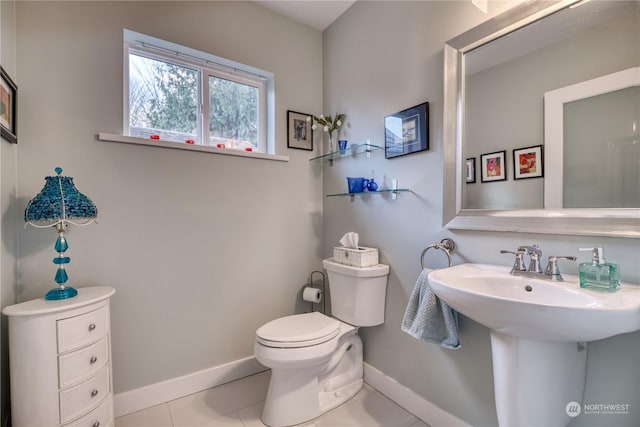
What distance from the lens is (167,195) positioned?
66.1 inches

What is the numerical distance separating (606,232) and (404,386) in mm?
1237

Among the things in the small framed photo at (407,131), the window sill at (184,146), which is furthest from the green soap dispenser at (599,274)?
the window sill at (184,146)

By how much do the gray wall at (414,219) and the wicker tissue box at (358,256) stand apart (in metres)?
0.07

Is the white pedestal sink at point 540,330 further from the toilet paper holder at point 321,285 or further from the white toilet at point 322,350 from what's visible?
→ the toilet paper holder at point 321,285

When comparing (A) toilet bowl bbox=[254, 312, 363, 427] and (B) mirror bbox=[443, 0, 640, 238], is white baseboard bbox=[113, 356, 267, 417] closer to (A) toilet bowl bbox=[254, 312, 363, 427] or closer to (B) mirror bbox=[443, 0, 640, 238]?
(A) toilet bowl bbox=[254, 312, 363, 427]

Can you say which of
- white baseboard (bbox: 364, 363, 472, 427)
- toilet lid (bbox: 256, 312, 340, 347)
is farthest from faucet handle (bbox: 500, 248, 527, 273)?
toilet lid (bbox: 256, 312, 340, 347)

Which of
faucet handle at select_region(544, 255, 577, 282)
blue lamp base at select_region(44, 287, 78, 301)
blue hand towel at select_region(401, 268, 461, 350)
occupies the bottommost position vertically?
blue hand towel at select_region(401, 268, 461, 350)

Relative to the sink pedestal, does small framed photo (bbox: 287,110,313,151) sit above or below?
above

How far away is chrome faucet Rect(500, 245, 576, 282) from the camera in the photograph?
1.00 m

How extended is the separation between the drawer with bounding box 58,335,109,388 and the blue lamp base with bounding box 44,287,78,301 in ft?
0.80

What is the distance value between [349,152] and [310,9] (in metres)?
1.07

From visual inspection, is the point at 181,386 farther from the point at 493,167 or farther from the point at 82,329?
the point at 493,167

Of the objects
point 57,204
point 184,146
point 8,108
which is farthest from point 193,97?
point 57,204

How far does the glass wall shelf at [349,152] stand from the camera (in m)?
1.84
